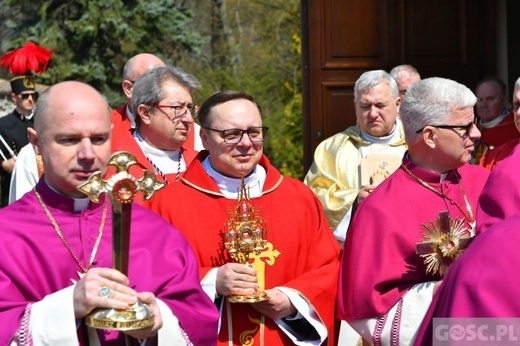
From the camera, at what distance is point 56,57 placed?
17859 mm

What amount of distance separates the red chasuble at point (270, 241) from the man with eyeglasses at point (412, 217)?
0.16 m

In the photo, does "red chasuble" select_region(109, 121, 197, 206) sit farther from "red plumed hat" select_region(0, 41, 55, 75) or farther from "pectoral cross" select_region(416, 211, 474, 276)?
"red plumed hat" select_region(0, 41, 55, 75)

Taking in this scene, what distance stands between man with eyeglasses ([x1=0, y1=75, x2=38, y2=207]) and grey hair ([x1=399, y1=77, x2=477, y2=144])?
5.57 metres

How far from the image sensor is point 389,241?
4891mm

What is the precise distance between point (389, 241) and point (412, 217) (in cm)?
17

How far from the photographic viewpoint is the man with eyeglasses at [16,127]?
10125mm

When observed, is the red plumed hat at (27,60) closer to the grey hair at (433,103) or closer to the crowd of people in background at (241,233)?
the crowd of people in background at (241,233)

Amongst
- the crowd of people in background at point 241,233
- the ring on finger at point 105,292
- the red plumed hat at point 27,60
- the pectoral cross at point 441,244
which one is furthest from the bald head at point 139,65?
the ring on finger at point 105,292

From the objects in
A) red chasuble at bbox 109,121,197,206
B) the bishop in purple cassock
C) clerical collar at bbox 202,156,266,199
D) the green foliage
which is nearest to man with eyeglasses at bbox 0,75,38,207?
red chasuble at bbox 109,121,197,206

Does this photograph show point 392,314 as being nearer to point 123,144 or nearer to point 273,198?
point 273,198

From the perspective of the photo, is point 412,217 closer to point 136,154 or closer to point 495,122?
point 136,154

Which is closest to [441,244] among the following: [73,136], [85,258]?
[85,258]

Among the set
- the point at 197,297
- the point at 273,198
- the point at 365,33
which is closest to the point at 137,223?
the point at 197,297

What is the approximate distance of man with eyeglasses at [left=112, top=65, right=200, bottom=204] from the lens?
6066mm
